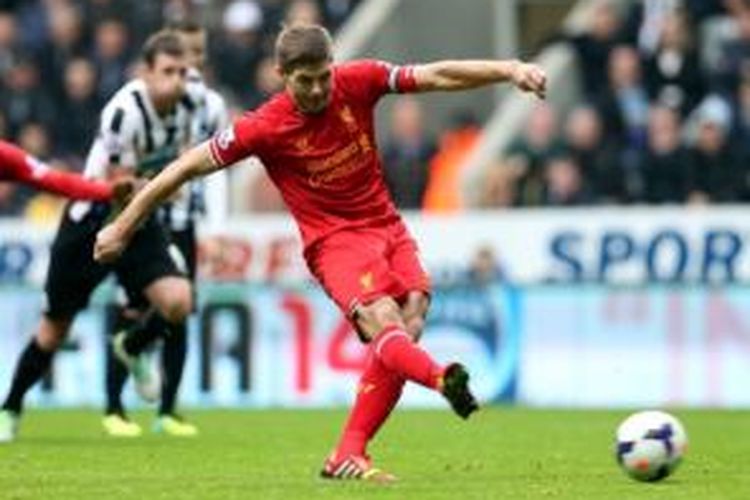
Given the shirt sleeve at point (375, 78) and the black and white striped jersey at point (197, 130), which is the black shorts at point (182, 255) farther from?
the shirt sleeve at point (375, 78)

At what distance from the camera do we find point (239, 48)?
24281 millimetres

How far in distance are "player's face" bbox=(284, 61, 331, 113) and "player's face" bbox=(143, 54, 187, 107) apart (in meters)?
3.51

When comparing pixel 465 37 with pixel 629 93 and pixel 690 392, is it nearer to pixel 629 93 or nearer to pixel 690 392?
pixel 629 93

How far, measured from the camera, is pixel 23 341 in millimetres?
20609

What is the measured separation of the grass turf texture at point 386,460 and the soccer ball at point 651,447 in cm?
7

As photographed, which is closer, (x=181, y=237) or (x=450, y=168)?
(x=181, y=237)

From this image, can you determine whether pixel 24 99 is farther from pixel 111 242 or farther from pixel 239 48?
pixel 111 242

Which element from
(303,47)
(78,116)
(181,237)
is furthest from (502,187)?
(303,47)

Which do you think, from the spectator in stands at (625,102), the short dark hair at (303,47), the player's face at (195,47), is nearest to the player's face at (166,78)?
the player's face at (195,47)

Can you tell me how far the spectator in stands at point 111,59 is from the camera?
24.3 metres

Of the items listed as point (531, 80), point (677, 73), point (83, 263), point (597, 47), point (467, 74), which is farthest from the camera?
point (597, 47)

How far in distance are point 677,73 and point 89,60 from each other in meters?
5.91

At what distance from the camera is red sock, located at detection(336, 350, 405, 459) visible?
11.1m

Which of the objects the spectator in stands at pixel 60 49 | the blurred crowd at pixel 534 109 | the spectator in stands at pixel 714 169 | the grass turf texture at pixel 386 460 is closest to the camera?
the grass turf texture at pixel 386 460
